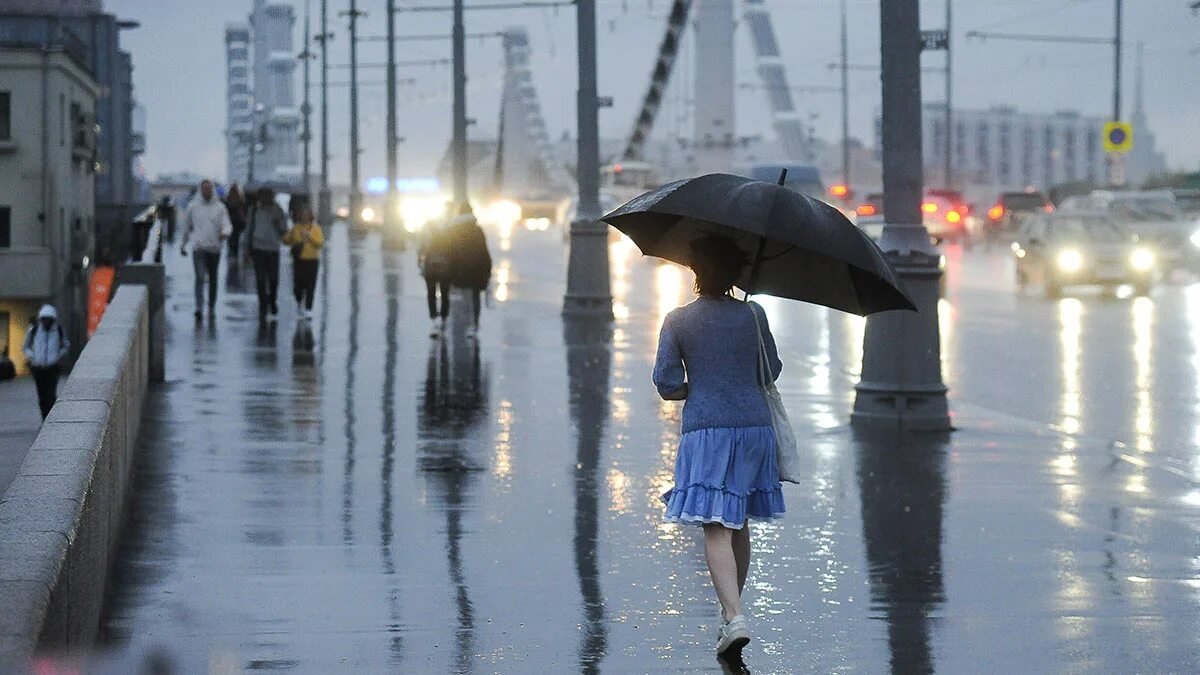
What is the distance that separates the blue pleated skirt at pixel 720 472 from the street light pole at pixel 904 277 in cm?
670

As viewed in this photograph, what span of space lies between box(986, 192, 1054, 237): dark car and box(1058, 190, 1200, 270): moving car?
457 inches

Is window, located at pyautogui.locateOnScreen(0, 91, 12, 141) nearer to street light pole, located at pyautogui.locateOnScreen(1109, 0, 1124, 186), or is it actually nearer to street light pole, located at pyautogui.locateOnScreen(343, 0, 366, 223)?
street light pole, located at pyautogui.locateOnScreen(343, 0, 366, 223)

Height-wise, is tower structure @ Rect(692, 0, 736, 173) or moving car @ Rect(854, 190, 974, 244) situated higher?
tower structure @ Rect(692, 0, 736, 173)

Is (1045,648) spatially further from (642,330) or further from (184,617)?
(642,330)

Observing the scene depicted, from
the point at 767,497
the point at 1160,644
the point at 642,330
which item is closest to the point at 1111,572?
the point at 1160,644

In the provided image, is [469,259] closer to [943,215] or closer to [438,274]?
[438,274]

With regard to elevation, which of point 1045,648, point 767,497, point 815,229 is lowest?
point 1045,648

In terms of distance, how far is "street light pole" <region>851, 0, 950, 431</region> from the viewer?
46.5ft

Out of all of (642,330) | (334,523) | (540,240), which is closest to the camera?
(334,523)

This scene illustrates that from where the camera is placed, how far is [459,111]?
39219mm

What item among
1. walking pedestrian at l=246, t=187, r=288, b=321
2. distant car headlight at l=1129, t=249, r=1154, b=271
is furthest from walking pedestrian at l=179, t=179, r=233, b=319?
distant car headlight at l=1129, t=249, r=1154, b=271

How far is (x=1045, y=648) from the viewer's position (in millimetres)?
7535

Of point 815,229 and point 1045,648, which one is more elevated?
point 815,229

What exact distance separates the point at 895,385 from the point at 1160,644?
21.9 ft
